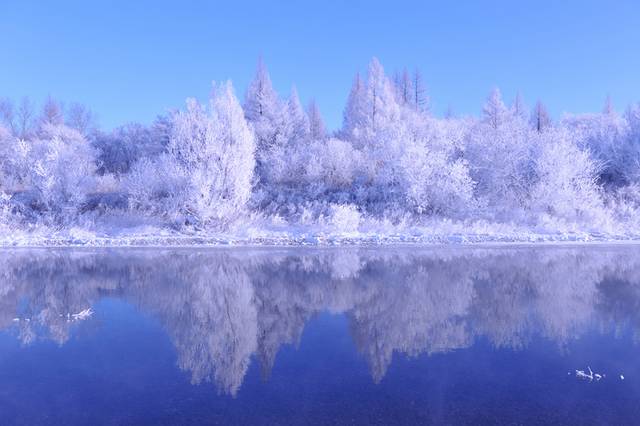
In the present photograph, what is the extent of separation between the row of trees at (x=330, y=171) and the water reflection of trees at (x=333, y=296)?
26.3 feet

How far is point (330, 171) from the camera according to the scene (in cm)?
3162

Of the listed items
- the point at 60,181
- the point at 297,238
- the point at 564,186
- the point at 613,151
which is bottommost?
the point at 297,238

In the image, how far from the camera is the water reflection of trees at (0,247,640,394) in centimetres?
761

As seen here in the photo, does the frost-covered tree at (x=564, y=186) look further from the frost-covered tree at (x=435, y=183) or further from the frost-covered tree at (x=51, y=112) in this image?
the frost-covered tree at (x=51, y=112)

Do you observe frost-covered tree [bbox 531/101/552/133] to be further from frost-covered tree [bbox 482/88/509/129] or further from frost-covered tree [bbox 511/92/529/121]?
frost-covered tree [bbox 482/88/509/129]

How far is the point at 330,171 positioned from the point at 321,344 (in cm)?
2467

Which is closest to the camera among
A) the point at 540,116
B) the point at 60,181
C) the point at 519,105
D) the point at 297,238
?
the point at 297,238

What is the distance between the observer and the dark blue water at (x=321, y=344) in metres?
5.27

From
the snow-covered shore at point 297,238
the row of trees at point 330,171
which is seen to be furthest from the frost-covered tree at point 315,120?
the snow-covered shore at point 297,238

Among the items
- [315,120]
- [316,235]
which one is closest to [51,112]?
[315,120]

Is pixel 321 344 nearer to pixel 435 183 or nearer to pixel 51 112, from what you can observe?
pixel 435 183

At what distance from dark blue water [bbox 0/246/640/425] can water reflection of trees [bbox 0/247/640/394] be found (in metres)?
0.05

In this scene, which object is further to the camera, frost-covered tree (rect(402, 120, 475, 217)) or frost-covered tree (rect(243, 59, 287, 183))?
frost-covered tree (rect(243, 59, 287, 183))

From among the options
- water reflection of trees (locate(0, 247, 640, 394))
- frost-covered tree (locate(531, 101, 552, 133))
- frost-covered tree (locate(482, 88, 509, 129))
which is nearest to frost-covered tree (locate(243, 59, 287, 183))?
water reflection of trees (locate(0, 247, 640, 394))
